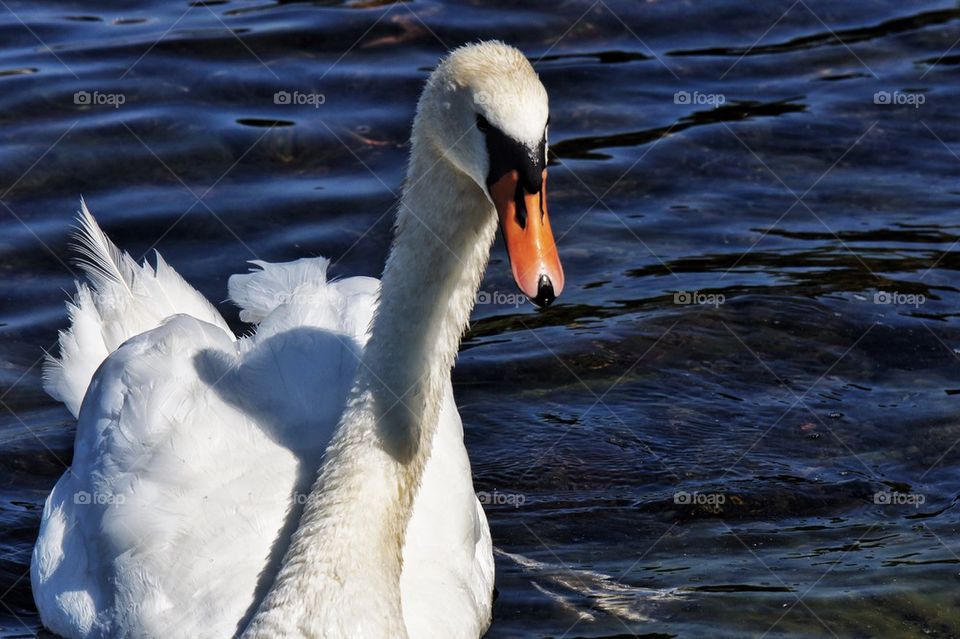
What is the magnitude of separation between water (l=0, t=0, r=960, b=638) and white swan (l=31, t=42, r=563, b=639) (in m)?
0.68

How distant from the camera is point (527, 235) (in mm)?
4535

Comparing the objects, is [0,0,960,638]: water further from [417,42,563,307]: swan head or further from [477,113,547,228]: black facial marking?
[477,113,547,228]: black facial marking

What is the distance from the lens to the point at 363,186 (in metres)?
10.3

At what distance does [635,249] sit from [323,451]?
4.33 m

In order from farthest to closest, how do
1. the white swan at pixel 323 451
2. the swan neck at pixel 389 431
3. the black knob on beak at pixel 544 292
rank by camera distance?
the swan neck at pixel 389 431 < the white swan at pixel 323 451 < the black knob on beak at pixel 544 292

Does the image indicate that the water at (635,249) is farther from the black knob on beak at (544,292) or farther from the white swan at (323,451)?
the black knob on beak at (544,292)

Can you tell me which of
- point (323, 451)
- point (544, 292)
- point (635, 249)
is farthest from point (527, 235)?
point (635, 249)

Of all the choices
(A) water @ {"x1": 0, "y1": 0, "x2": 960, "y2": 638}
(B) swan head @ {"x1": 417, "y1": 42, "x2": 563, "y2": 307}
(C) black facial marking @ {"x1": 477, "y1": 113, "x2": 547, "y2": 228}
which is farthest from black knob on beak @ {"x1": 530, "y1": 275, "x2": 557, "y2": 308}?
(A) water @ {"x1": 0, "y1": 0, "x2": 960, "y2": 638}

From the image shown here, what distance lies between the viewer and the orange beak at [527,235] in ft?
14.7

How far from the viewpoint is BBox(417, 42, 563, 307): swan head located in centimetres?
448

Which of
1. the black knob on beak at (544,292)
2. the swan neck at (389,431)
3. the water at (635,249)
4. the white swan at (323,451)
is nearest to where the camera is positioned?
the black knob on beak at (544,292)

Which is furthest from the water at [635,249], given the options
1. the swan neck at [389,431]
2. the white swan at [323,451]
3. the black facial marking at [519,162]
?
the black facial marking at [519,162]

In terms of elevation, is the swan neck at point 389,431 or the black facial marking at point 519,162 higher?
the black facial marking at point 519,162

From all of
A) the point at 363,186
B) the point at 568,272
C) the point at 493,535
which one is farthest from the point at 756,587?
the point at 363,186
